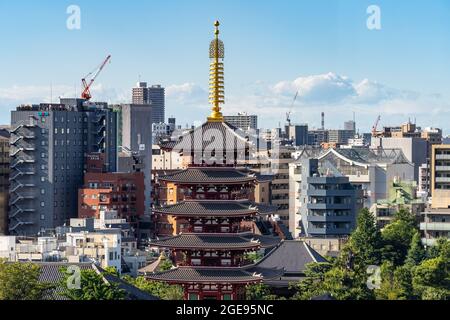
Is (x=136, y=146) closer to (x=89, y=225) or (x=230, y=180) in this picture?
(x=89, y=225)

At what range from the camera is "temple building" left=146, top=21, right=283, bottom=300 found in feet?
240

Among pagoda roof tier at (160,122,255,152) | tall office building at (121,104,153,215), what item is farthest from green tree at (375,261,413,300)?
tall office building at (121,104,153,215)

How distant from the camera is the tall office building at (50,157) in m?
146

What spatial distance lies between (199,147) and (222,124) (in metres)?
1.55

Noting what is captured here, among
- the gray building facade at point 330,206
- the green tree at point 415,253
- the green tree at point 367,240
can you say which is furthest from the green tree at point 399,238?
the gray building facade at point 330,206

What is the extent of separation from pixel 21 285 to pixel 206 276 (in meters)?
8.47

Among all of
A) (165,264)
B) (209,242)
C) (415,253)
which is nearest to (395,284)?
(165,264)

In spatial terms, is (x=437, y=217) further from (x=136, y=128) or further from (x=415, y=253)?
(x=136, y=128)

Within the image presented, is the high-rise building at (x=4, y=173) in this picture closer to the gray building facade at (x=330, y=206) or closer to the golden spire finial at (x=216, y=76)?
the gray building facade at (x=330, y=206)

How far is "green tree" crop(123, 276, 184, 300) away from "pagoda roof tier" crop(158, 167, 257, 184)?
5544 millimetres

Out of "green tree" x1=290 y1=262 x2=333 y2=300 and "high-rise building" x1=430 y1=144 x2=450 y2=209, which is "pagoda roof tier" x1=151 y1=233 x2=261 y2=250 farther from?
"high-rise building" x1=430 y1=144 x2=450 y2=209

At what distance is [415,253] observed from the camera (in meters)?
105
